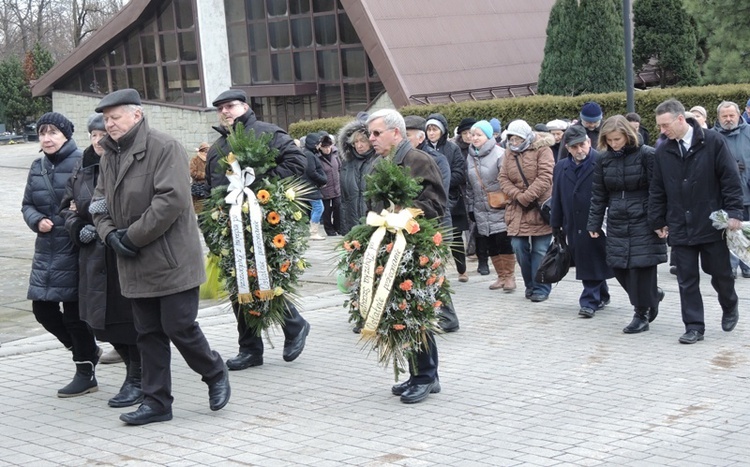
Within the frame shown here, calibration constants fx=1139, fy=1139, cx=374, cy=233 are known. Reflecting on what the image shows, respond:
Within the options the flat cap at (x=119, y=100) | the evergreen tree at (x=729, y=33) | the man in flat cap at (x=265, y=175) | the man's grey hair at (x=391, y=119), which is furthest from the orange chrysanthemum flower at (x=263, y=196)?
the evergreen tree at (x=729, y=33)

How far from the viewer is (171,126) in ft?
108

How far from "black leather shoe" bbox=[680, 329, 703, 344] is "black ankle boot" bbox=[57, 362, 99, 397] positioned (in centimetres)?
444

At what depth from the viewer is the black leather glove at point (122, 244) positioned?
6.75m

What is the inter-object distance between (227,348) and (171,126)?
79.6 feet

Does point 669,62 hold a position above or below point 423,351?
above

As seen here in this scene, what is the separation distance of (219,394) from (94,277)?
1.12 metres

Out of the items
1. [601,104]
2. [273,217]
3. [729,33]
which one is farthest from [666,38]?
[273,217]

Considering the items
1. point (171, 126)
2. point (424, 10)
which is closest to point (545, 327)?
point (424, 10)

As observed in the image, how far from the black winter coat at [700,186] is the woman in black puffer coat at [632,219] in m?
0.35

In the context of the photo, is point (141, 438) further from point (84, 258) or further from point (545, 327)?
point (545, 327)

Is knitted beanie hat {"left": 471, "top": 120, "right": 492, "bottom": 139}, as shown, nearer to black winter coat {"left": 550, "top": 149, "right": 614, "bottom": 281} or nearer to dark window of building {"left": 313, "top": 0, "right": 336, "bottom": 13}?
black winter coat {"left": 550, "top": 149, "right": 614, "bottom": 281}

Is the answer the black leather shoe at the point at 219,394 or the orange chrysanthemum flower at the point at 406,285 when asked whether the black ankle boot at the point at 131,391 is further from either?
the orange chrysanthemum flower at the point at 406,285

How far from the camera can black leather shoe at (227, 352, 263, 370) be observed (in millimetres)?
8445

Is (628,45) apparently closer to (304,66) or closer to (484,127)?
(484,127)
